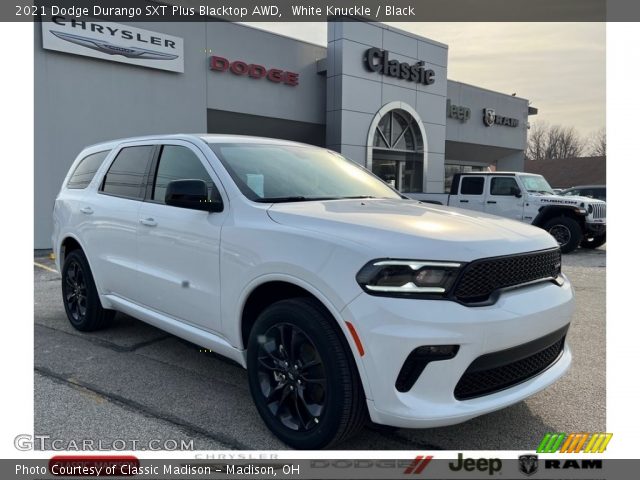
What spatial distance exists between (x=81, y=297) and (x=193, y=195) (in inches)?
102

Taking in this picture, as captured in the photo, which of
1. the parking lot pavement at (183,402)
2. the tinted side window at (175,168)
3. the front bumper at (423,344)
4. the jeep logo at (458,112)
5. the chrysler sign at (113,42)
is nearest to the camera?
the front bumper at (423,344)

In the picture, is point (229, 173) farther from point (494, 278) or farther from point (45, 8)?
point (45, 8)

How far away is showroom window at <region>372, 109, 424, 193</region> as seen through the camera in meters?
18.0

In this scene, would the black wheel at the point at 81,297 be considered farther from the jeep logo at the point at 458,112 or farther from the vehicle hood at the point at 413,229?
the jeep logo at the point at 458,112

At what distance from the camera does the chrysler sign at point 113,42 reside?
11266mm

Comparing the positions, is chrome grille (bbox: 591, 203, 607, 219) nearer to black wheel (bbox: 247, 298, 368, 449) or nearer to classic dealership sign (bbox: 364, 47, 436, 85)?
classic dealership sign (bbox: 364, 47, 436, 85)

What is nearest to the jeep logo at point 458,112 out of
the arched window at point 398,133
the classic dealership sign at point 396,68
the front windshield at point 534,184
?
the classic dealership sign at point 396,68

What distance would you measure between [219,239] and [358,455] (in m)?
1.56

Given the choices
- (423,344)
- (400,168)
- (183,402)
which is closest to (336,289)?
(423,344)

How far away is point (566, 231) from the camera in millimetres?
11984

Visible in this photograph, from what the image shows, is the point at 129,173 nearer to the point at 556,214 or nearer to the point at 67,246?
the point at 67,246

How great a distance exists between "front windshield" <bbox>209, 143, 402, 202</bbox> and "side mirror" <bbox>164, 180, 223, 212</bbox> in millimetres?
223

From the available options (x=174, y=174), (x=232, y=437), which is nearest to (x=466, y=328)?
(x=232, y=437)

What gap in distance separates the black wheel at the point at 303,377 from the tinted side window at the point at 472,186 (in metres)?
11.1
